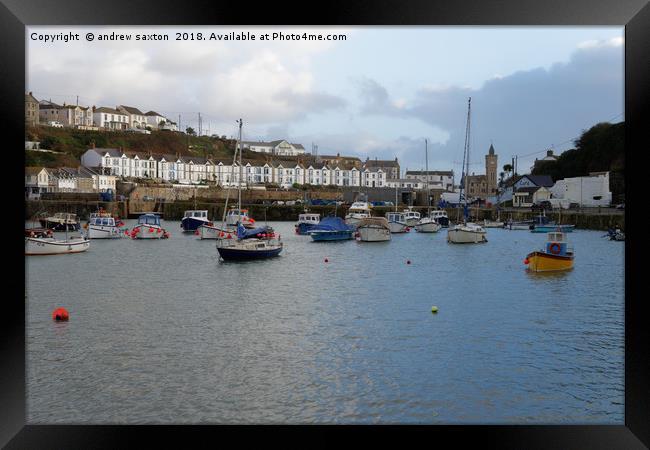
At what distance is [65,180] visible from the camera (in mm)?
47031

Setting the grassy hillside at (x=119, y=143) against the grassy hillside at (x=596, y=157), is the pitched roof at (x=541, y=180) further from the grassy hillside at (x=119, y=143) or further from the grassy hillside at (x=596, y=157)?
the grassy hillside at (x=119, y=143)

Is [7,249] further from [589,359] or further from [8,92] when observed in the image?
[589,359]

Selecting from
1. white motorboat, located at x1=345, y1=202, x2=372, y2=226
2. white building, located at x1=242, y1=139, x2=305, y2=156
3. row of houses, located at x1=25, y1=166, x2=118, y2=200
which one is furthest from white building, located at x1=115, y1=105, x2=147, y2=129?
white motorboat, located at x1=345, y1=202, x2=372, y2=226

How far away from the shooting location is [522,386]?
6965mm

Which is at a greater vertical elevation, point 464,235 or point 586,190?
point 586,190

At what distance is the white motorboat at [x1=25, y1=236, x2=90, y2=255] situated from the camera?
2066 cm

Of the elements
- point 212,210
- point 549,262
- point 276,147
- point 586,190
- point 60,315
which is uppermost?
point 276,147

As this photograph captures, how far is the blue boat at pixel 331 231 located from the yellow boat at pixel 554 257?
1294cm

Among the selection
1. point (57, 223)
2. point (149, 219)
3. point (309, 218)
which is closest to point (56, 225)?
point (57, 223)

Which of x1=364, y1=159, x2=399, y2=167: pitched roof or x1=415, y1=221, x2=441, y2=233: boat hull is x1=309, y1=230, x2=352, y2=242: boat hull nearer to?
x1=415, y1=221, x2=441, y2=233: boat hull

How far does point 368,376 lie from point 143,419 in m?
2.58

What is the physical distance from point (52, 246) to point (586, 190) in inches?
1330

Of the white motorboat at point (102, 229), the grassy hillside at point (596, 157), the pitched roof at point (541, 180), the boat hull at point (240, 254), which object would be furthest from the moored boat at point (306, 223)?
the pitched roof at point (541, 180)
